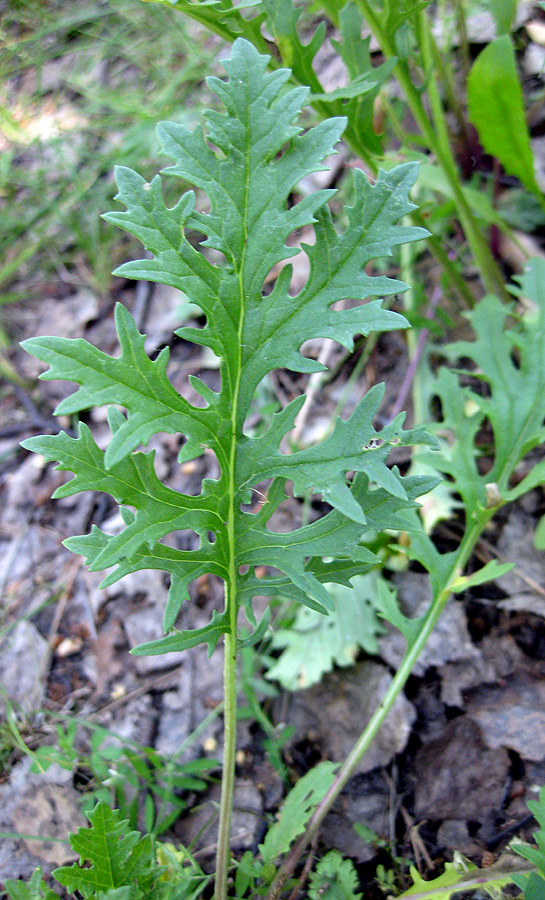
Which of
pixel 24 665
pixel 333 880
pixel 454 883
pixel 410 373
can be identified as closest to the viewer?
pixel 454 883

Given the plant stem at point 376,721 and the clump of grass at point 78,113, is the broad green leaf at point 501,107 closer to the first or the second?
the plant stem at point 376,721

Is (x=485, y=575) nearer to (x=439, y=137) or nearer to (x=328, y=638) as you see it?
(x=328, y=638)

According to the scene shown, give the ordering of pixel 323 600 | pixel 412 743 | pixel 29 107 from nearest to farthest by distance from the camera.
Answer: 1. pixel 323 600
2. pixel 412 743
3. pixel 29 107

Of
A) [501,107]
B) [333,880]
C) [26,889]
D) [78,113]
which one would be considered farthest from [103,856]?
[78,113]

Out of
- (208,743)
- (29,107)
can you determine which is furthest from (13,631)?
(29,107)

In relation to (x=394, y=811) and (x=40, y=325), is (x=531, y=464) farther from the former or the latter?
(x=40, y=325)

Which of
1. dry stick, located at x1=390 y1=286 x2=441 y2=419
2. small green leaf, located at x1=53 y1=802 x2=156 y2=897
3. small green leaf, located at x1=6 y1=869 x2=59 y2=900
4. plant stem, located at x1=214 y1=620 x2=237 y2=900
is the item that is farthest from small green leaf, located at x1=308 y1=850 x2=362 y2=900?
dry stick, located at x1=390 y1=286 x2=441 y2=419

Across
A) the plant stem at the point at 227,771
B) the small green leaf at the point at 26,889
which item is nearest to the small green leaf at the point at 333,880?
the plant stem at the point at 227,771
